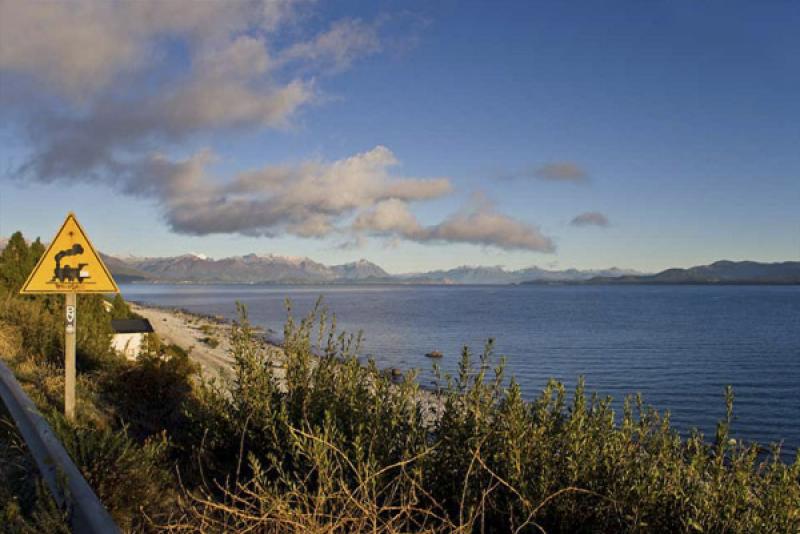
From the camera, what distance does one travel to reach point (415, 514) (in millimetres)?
5594

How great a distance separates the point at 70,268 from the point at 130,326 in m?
23.2

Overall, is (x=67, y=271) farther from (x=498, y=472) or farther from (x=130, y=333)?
(x=130, y=333)

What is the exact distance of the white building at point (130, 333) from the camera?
1097 inches

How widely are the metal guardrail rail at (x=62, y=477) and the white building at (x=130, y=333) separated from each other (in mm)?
22023

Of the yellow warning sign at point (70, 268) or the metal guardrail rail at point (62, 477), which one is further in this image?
the yellow warning sign at point (70, 268)

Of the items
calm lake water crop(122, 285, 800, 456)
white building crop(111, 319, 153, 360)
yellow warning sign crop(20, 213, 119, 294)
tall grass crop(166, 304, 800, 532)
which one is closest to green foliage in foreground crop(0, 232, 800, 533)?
tall grass crop(166, 304, 800, 532)

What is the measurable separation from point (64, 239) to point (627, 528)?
28.9ft

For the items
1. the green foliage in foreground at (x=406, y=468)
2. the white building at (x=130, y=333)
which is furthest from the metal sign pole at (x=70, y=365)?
the white building at (x=130, y=333)

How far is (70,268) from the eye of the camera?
8.98 meters

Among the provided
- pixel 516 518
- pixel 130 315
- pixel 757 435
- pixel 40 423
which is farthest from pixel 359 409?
pixel 130 315

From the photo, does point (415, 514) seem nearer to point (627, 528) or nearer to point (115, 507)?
point (627, 528)

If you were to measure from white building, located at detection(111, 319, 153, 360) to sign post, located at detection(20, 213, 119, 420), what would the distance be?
19.6 meters

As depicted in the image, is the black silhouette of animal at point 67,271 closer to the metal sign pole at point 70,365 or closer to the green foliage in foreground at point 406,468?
the metal sign pole at point 70,365

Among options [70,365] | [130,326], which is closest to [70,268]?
[70,365]
